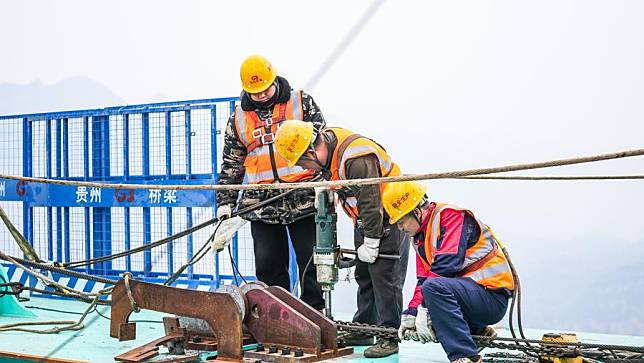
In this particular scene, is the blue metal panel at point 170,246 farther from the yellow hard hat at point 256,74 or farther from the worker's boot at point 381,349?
the worker's boot at point 381,349

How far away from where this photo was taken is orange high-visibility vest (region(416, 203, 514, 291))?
12.4 ft

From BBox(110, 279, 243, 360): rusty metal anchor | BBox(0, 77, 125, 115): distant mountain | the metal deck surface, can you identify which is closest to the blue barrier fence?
BBox(0, 77, 125, 115): distant mountain

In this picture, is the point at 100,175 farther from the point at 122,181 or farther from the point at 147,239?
the point at 147,239

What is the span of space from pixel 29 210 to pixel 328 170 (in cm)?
342

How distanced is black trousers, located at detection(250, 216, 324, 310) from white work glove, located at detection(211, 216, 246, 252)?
0.19 metres

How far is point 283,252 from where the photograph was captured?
15.9ft

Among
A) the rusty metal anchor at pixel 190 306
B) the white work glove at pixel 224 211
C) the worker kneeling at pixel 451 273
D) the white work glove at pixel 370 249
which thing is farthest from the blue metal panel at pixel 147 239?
the worker kneeling at pixel 451 273

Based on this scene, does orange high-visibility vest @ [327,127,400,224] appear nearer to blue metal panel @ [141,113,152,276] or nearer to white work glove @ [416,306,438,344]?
white work glove @ [416,306,438,344]

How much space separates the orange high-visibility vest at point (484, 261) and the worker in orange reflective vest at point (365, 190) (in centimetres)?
42

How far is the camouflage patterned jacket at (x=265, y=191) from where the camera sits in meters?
4.68

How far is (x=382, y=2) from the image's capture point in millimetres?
5793

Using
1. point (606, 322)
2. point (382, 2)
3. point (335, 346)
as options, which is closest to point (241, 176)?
point (335, 346)

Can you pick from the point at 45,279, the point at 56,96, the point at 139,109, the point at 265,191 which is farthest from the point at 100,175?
the point at 265,191

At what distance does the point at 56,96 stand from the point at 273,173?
358cm
